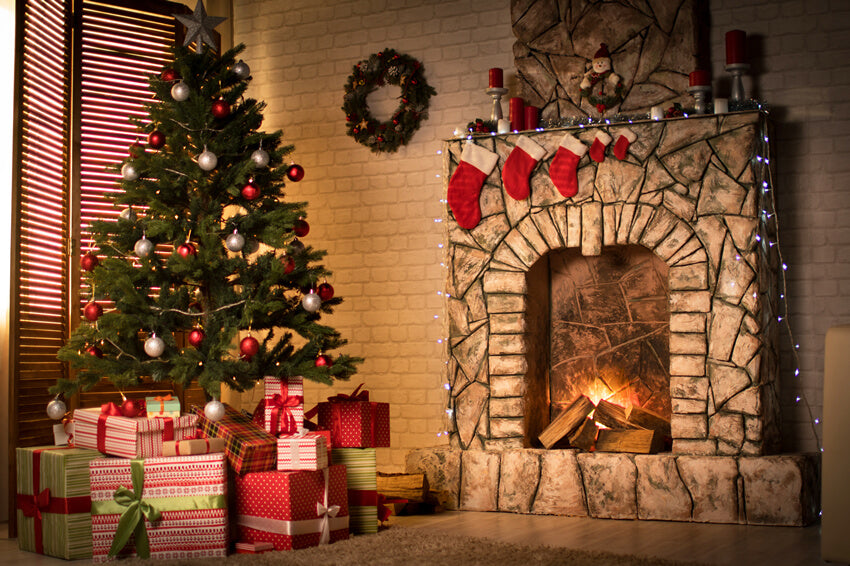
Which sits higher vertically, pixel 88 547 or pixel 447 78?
pixel 447 78

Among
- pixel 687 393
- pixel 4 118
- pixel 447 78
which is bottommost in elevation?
pixel 687 393

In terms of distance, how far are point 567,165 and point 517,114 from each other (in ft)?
1.47

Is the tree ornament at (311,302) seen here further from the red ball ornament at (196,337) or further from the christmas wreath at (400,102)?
the christmas wreath at (400,102)

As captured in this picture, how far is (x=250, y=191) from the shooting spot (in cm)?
403

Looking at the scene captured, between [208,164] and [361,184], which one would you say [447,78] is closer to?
[361,184]

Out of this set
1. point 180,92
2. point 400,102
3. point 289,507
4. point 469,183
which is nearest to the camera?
point 289,507

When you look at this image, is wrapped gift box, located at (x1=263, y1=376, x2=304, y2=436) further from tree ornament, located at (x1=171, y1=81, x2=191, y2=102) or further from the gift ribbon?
tree ornament, located at (x1=171, y1=81, x2=191, y2=102)

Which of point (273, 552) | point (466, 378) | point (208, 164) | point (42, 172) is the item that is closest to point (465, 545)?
point (273, 552)

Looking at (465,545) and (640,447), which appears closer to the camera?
(465,545)

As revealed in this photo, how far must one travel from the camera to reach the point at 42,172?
4488mm

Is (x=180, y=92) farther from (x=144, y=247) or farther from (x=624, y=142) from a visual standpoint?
(x=624, y=142)

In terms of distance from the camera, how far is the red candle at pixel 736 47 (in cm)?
452

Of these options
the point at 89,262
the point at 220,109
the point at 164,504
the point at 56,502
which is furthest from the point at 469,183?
the point at 56,502

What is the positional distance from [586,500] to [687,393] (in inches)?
29.0
